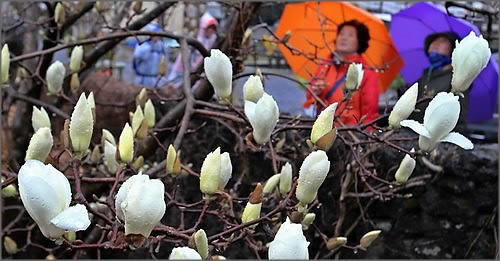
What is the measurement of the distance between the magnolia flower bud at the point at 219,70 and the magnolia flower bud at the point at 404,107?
231 millimetres

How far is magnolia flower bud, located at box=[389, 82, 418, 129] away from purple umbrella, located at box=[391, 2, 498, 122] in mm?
1620

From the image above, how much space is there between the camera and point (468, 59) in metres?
0.80

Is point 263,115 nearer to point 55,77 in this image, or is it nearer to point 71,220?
point 71,220

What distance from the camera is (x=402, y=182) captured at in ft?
3.14

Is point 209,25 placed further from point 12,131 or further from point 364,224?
point 364,224

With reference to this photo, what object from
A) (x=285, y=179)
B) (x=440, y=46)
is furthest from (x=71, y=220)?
(x=440, y=46)

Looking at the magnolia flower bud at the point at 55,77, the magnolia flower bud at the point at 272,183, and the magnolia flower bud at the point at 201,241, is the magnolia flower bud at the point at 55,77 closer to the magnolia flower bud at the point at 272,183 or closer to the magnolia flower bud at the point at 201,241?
the magnolia flower bud at the point at 272,183

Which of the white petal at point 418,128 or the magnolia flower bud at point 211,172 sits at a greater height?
the white petal at point 418,128

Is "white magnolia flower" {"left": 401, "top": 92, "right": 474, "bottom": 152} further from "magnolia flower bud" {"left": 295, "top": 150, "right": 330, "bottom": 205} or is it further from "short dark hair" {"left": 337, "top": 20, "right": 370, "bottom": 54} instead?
"short dark hair" {"left": 337, "top": 20, "right": 370, "bottom": 54}

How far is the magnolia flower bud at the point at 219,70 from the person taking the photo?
854 mm

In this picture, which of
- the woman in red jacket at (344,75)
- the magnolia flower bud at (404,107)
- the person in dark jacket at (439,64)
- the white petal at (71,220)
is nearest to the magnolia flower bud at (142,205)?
the white petal at (71,220)

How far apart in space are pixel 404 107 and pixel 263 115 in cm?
21

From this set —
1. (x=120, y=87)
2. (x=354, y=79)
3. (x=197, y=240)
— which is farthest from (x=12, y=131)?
(x=197, y=240)

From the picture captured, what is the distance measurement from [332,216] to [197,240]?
1681 millimetres
